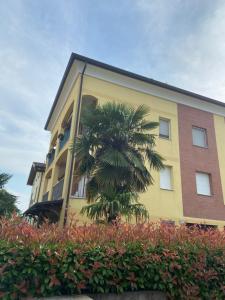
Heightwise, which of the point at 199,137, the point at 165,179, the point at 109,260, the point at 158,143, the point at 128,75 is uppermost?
the point at 128,75

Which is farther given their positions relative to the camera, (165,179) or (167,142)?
(167,142)

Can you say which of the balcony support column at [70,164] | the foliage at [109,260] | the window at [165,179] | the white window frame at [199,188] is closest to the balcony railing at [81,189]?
the balcony support column at [70,164]

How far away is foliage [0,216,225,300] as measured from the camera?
145 inches

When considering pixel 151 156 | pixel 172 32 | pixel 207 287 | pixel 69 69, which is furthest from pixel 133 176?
pixel 69 69

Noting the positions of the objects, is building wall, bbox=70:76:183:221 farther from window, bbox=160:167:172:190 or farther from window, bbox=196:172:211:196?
window, bbox=196:172:211:196

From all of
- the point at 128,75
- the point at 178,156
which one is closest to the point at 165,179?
the point at 178,156

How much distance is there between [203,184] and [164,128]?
4.34 meters

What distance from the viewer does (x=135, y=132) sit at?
1062cm

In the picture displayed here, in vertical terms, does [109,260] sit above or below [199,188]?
below

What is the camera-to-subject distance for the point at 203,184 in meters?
16.7

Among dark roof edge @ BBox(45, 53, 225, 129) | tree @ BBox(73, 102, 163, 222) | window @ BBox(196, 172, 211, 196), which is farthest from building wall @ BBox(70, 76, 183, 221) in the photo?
tree @ BBox(73, 102, 163, 222)

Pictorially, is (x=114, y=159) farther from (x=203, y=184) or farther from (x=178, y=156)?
(x=203, y=184)

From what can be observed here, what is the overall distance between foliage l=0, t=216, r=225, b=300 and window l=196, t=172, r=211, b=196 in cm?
1128

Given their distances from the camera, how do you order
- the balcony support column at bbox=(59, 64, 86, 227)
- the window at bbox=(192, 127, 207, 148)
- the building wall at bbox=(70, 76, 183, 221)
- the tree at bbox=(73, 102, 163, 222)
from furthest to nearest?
the window at bbox=(192, 127, 207, 148) → the building wall at bbox=(70, 76, 183, 221) → the balcony support column at bbox=(59, 64, 86, 227) → the tree at bbox=(73, 102, 163, 222)
